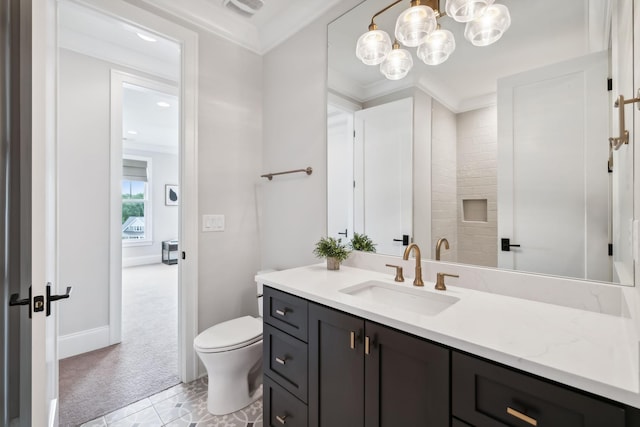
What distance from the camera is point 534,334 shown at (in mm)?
833

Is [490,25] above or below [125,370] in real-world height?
above

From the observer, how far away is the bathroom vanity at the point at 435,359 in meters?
0.66

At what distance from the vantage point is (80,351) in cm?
245

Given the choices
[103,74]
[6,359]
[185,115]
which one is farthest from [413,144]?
[103,74]

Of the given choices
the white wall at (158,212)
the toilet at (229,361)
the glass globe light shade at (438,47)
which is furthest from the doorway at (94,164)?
the white wall at (158,212)

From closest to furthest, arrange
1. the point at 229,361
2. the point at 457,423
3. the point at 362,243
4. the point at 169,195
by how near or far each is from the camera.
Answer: the point at 457,423
the point at 229,361
the point at 362,243
the point at 169,195

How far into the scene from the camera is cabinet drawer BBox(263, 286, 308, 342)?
127 centimetres

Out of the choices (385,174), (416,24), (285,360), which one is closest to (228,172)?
(385,174)

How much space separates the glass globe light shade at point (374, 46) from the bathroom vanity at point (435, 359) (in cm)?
122

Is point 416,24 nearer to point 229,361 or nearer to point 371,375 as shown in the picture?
point 371,375

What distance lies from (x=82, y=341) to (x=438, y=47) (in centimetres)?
343

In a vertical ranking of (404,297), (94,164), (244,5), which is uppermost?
(244,5)

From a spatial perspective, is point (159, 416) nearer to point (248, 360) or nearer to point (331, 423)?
point (248, 360)

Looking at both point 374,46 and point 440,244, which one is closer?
point 440,244
